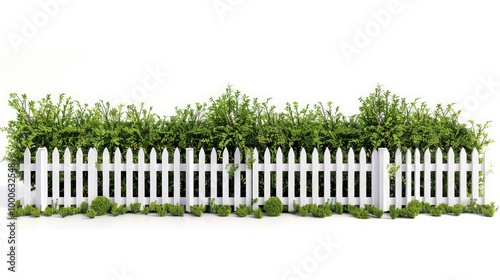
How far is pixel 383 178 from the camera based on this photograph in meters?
10.0

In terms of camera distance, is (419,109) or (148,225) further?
(419,109)

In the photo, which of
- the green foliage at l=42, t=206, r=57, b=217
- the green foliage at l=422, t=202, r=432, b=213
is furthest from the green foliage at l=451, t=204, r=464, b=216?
the green foliage at l=42, t=206, r=57, b=217

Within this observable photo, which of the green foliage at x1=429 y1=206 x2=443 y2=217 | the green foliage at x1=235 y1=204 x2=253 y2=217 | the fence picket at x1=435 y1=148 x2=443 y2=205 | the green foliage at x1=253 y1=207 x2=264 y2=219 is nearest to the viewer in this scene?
the green foliage at x1=253 y1=207 x2=264 y2=219

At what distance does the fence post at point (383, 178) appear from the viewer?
10000 mm

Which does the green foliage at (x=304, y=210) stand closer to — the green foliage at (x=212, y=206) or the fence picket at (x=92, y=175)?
the green foliage at (x=212, y=206)

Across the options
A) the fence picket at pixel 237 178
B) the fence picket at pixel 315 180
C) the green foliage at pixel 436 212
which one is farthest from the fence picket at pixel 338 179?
the fence picket at pixel 237 178

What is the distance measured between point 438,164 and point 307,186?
8.98 feet

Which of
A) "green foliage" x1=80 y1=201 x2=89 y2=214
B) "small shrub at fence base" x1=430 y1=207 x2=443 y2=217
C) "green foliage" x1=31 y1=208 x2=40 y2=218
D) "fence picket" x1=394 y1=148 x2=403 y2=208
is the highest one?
"fence picket" x1=394 y1=148 x2=403 y2=208

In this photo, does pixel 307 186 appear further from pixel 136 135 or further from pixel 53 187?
pixel 53 187

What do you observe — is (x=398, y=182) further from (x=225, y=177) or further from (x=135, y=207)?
(x=135, y=207)

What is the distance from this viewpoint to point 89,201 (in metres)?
10.1

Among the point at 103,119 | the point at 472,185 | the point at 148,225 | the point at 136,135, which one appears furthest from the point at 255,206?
the point at 472,185

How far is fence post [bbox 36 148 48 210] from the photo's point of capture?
10102mm

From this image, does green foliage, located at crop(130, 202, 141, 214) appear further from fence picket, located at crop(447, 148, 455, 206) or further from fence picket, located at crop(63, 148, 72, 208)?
fence picket, located at crop(447, 148, 455, 206)
